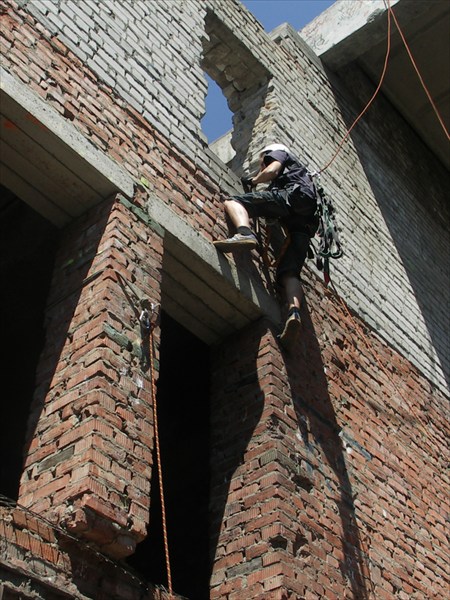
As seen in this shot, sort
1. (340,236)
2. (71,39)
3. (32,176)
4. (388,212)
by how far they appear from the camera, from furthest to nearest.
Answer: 1. (388,212)
2. (340,236)
3. (71,39)
4. (32,176)

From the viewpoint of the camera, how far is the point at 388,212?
877cm

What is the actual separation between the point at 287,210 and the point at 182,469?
7.30ft

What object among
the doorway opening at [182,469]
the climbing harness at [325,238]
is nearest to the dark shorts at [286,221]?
the climbing harness at [325,238]

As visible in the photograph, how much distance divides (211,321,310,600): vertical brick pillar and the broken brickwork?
0.01 meters

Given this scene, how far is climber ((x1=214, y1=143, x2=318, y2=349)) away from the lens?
19.3 feet

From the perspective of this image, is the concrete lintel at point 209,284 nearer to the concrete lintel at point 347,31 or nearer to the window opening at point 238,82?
the window opening at point 238,82

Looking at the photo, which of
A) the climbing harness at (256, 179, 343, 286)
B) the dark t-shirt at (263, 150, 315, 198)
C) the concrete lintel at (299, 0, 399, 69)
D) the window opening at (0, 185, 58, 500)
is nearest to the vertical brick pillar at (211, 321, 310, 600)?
the climbing harness at (256, 179, 343, 286)

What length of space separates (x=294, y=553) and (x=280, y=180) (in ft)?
9.16

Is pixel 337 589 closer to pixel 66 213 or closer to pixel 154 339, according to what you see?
pixel 154 339

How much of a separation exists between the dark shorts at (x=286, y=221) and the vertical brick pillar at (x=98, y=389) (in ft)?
3.61

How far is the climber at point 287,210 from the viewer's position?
232 inches

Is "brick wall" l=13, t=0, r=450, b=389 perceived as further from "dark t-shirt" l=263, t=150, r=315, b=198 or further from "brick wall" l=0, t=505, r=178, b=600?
"brick wall" l=0, t=505, r=178, b=600

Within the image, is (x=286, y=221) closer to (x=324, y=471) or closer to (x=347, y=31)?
(x=324, y=471)

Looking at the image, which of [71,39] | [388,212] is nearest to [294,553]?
[71,39]
